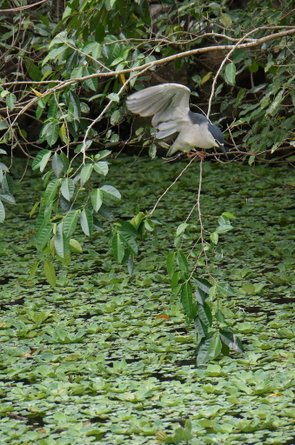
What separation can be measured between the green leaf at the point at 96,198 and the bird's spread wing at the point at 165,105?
21.2 inches

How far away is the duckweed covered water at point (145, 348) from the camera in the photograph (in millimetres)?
3240

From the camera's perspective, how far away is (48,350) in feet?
13.2

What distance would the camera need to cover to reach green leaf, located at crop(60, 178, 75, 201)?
3.31 meters

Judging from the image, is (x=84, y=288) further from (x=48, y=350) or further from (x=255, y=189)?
(x=255, y=189)

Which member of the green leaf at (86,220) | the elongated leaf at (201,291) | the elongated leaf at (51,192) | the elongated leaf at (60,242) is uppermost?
the elongated leaf at (51,192)

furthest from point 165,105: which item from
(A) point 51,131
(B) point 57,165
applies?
(B) point 57,165

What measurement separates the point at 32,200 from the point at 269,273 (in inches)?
92.7

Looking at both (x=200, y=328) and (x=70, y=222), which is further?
(x=200, y=328)

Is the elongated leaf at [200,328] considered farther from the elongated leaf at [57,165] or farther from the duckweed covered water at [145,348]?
the elongated leaf at [57,165]

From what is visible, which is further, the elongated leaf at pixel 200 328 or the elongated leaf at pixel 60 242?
the elongated leaf at pixel 200 328

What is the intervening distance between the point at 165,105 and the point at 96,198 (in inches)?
27.3

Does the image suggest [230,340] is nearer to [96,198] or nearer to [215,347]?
[215,347]

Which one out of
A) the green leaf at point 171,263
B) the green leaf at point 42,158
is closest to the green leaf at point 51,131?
the green leaf at point 42,158

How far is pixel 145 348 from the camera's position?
3973 millimetres
